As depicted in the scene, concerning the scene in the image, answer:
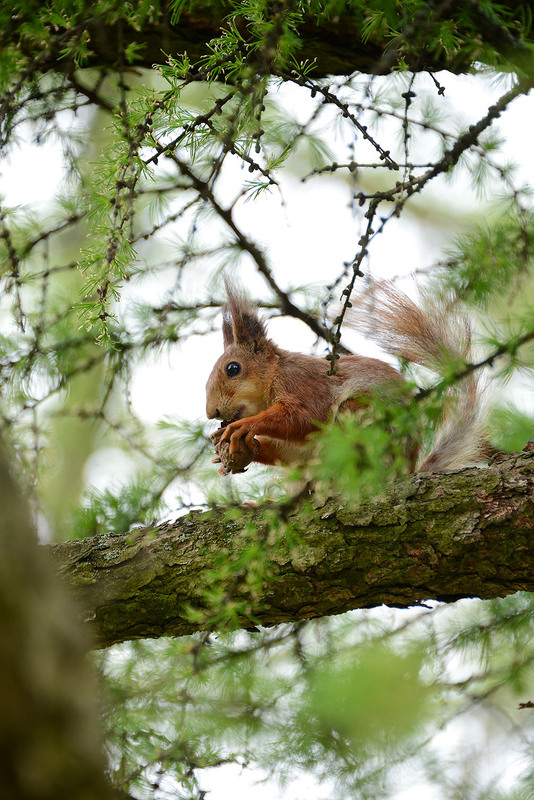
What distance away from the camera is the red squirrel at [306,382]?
1851 millimetres

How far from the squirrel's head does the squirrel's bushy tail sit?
1.43 ft

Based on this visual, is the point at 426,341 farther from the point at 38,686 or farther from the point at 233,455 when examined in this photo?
the point at 38,686

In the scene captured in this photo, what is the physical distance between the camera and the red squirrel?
185cm

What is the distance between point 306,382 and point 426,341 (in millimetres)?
438

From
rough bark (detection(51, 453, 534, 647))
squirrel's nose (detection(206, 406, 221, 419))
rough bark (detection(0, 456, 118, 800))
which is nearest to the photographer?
rough bark (detection(0, 456, 118, 800))

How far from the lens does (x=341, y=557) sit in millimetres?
1382

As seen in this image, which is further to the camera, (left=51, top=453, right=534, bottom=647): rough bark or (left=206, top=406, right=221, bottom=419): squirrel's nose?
(left=206, top=406, right=221, bottom=419): squirrel's nose

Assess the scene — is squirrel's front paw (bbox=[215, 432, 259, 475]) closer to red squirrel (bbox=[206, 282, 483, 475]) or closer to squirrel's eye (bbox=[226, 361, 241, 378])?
red squirrel (bbox=[206, 282, 483, 475])

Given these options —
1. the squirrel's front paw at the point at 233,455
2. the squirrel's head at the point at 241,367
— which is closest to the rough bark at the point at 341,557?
the squirrel's front paw at the point at 233,455

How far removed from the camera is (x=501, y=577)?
51.2 inches

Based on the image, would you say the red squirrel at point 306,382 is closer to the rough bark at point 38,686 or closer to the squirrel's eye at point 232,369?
the squirrel's eye at point 232,369

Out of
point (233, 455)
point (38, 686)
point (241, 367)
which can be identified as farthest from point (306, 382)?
point (38, 686)

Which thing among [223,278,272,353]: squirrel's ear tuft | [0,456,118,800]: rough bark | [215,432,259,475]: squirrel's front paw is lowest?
[0,456,118,800]: rough bark

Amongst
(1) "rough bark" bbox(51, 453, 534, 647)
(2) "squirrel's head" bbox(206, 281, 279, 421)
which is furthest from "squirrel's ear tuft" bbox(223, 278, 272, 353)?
(1) "rough bark" bbox(51, 453, 534, 647)
